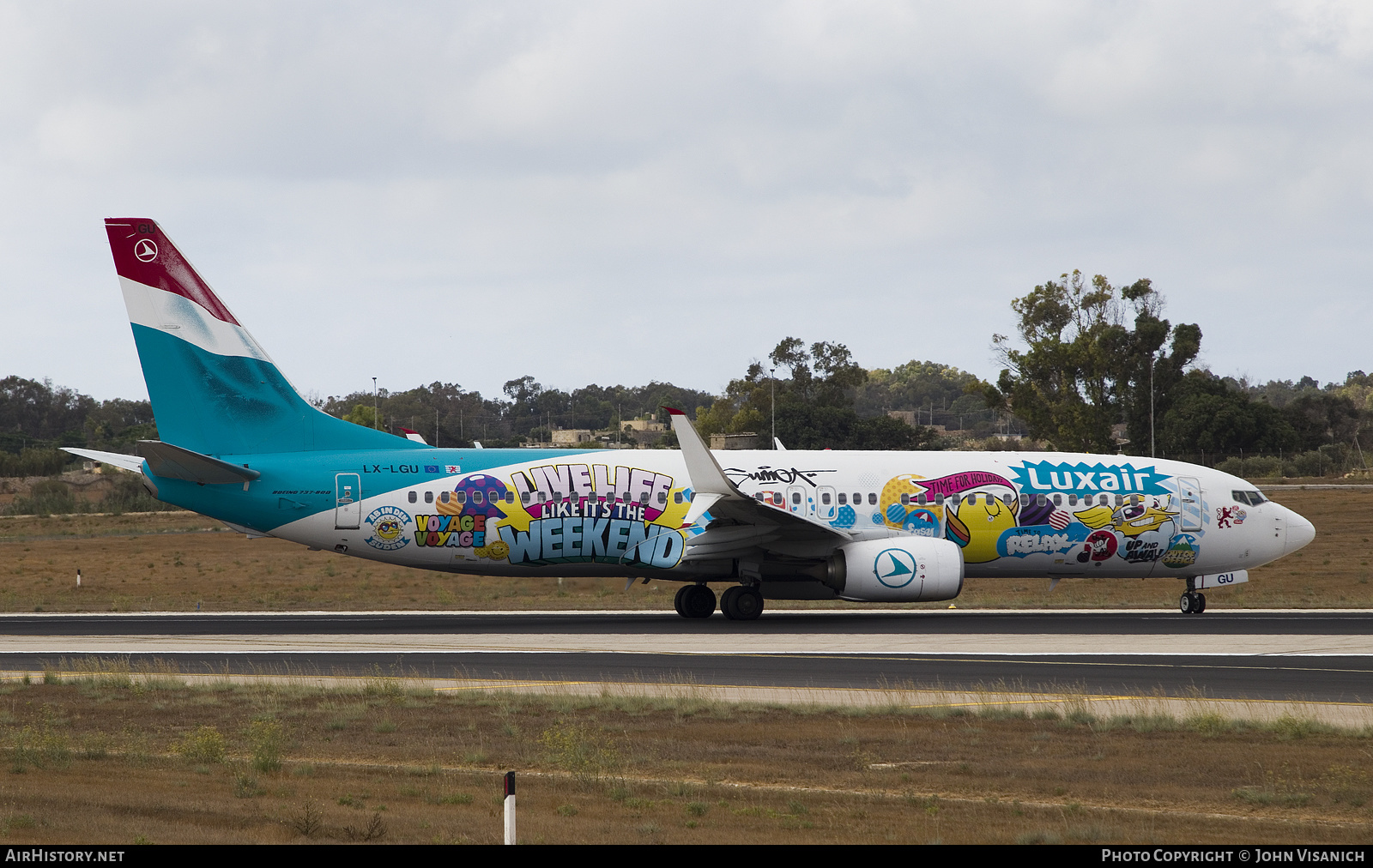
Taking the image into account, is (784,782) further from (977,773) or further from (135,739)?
(135,739)

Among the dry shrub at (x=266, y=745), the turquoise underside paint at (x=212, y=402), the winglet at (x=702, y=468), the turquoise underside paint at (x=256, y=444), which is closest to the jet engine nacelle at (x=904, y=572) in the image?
the winglet at (x=702, y=468)

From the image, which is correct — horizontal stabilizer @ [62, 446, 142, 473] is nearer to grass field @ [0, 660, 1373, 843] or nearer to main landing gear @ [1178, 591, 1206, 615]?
grass field @ [0, 660, 1373, 843]

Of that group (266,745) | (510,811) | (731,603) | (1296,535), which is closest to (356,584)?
(731,603)

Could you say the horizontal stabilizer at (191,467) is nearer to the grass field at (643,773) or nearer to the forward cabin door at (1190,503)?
the grass field at (643,773)

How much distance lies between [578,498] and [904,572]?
7.03m

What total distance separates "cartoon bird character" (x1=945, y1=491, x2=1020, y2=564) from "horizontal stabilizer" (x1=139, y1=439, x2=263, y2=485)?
15.1 metres

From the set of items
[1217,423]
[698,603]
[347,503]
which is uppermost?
[1217,423]

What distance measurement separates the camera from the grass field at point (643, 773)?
Result: 959cm

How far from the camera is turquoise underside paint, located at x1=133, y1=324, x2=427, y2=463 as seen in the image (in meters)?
27.2

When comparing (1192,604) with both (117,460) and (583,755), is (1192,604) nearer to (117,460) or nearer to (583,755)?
(583,755)

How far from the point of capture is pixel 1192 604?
97.6 ft

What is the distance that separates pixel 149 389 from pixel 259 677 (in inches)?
421

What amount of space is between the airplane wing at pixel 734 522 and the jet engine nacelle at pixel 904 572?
887mm
